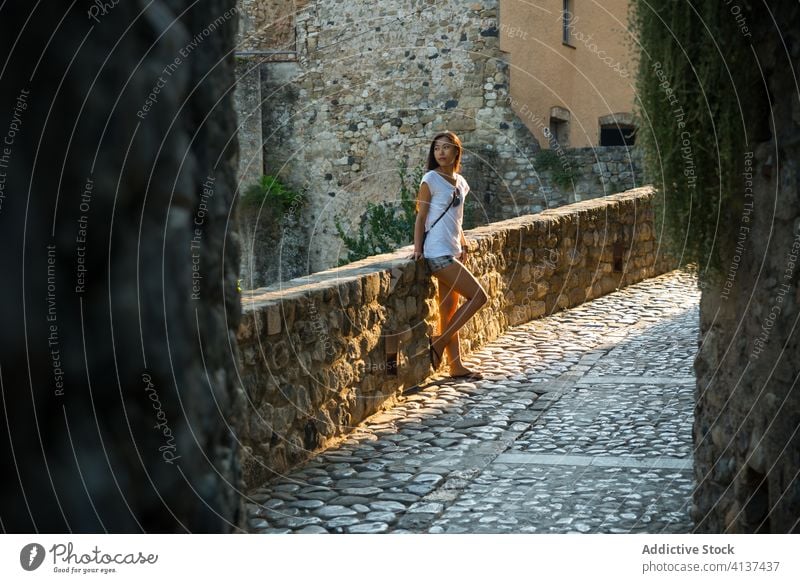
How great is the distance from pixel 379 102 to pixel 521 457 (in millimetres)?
15283

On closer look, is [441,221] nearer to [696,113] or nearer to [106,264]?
[696,113]

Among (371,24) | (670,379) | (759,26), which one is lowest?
(670,379)

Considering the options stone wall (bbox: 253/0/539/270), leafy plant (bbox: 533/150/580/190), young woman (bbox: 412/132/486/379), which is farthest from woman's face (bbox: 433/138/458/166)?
stone wall (bbox: 253/0/539/270)

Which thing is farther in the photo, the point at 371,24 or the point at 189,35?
the point at 371,24

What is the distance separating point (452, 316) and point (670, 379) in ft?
5.32

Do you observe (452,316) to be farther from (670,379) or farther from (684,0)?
(684,0)

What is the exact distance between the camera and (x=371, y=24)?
19969mm

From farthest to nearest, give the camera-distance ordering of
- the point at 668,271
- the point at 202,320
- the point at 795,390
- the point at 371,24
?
the point at 371,24 → the point at 668,271 → the point at 795,390 → the point at 202,320

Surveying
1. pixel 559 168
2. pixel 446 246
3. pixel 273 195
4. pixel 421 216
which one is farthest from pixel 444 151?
pixel 273 195

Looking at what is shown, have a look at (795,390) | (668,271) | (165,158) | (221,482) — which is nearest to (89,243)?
(165,158)

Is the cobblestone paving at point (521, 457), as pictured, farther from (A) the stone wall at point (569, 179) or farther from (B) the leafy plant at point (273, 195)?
(B) the leafy plant at point (273, 195)

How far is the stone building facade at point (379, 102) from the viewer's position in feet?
60.3

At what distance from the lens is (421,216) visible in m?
7.42

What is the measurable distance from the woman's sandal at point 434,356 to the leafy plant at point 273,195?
1199cm
